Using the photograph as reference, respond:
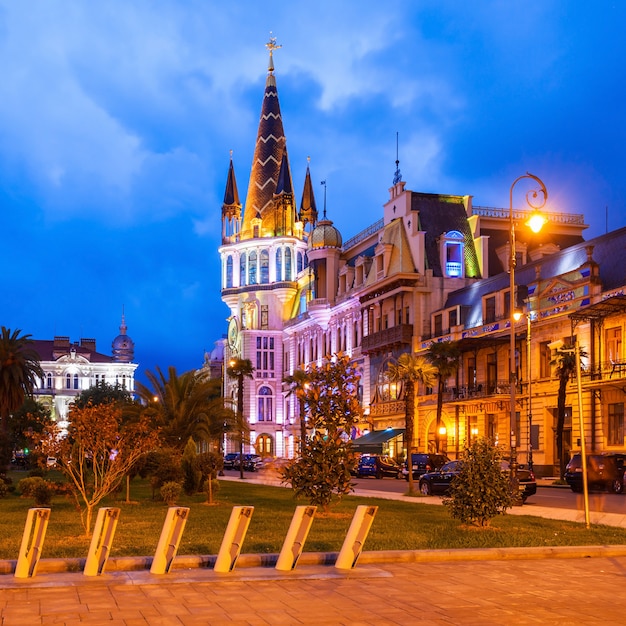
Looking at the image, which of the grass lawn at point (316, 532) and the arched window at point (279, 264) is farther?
the arched window at point (279, 264)

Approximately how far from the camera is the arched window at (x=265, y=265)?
104 metres

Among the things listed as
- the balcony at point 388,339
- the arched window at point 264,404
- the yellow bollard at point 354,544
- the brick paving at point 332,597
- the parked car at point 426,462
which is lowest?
the parked car at point 426,462

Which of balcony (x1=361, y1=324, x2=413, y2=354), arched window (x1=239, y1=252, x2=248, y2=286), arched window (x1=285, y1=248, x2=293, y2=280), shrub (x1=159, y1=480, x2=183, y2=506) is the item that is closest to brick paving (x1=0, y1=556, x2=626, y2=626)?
shrub (x1=159, y1=480, x2=183, y2=506)

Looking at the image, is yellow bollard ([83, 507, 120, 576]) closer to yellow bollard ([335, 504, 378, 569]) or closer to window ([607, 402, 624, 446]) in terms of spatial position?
yellow bollard ([335, 504, 378, 569])

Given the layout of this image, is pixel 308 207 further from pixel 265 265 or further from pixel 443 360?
pixel 443 360

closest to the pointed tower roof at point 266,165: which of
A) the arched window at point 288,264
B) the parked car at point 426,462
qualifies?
the arched window at point 288,264

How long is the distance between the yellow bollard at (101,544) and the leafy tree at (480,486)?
7.64 metres

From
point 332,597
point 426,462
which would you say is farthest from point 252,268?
point 332,597

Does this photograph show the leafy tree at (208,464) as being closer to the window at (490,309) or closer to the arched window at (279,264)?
the window at (490,309)

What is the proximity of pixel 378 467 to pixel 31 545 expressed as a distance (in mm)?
43076

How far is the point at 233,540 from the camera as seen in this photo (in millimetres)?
12195

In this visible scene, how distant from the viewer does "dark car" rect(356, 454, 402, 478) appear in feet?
175

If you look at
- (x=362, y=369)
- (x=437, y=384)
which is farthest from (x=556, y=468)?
(x=362, y=369)

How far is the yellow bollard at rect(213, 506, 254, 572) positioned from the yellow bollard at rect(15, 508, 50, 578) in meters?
2.16
